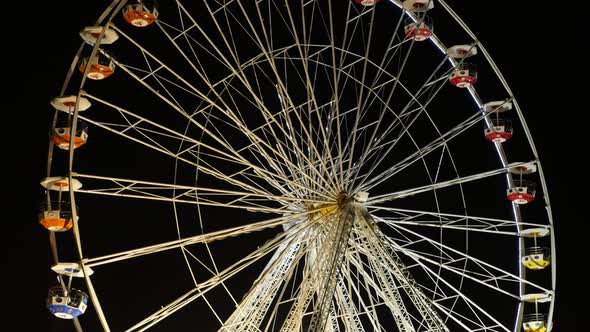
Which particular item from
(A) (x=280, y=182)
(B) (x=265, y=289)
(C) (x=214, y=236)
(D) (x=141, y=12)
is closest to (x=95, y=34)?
(D) (x=141, y=12)

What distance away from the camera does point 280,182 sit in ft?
59.9

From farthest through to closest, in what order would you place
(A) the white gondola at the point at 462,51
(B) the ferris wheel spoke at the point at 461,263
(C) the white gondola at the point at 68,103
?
(A) the white gondola at the point at 462,51
(B) the ferris wheel spoke at the point at 461,263
(C) the white gondola at the point at 68,103

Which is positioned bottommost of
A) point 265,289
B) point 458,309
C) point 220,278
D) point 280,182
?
point 458,309

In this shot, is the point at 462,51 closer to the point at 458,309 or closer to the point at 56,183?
the point at 56,183

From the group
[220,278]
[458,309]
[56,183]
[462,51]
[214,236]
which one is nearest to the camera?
[220,278]

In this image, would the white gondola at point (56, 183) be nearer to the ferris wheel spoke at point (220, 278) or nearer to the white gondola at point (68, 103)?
the white gondola at point (68, 103)

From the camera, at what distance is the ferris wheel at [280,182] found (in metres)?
16.4

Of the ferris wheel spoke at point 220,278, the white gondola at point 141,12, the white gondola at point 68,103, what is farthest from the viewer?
the white gondola at point 141,12

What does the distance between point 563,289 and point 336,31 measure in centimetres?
847

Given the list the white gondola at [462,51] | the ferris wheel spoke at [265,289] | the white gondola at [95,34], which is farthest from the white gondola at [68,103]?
the white gondola at [462,51]

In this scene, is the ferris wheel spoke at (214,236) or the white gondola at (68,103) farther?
the white gondola at (68,103)

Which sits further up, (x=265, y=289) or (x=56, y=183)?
(x=56, y=183)

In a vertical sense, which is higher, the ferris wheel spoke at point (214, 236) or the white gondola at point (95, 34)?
the white gondola at point (95, 34)

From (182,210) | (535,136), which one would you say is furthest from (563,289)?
(182,210)
